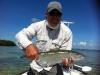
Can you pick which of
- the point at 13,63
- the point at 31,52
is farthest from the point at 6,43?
the point at 13,63

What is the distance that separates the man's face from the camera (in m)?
1.93

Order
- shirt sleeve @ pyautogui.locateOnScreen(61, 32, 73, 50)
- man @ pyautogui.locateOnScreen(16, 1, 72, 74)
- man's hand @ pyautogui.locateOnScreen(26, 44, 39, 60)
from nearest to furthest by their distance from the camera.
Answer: man's hand @ pyautogui.locateOnScreen(26, 44, 39, 60) < man @ pyautogui.locateOnScreen(16, 1, 72, 74) < shirt sleeve @ pyautogui.locateOnScreen(61, 32, 73, 50)

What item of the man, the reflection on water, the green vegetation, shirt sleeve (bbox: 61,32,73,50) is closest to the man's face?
the man

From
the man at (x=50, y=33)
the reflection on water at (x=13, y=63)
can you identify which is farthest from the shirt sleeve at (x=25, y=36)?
the reflection on water at (x=13, y=63)

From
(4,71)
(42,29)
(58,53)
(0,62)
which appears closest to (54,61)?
(58,53)

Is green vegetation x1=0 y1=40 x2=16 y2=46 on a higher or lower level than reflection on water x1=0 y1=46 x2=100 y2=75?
higher

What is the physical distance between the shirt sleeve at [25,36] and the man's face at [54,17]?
0.09 metres

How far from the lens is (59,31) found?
2.02m

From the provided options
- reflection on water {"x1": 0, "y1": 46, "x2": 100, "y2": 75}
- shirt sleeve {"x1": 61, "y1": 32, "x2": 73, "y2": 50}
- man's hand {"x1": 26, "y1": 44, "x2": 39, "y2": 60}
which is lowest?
reflection on water {"x1": 0, "y1": 46, "x2": 100, "y2": 75}

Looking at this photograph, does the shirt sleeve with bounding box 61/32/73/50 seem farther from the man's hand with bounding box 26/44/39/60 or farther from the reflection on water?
the reflection on water

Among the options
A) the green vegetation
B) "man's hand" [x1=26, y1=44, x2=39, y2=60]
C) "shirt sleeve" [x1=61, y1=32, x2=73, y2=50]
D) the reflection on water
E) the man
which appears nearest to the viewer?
"man's hand" [x1=26, y1=44, x2=39, y2=60]

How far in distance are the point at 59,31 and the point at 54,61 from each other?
18 centimetres

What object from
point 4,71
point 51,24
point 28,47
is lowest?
point 4,71

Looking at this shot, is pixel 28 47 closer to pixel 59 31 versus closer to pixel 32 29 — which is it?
pixel 32 29
